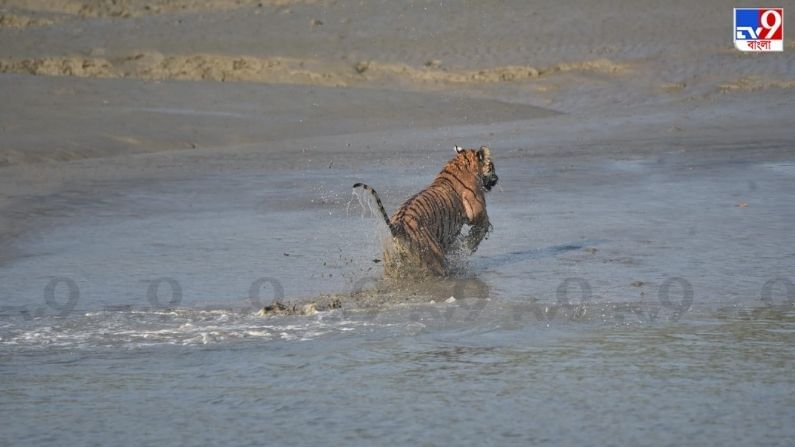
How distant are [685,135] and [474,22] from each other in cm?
1006

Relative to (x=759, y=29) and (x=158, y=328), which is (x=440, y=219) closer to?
(x=158, y=328)

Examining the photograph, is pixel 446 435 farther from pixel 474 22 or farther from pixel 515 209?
pixel 474 22

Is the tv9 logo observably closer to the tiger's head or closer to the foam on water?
the tiger's head

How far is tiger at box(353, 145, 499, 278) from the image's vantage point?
730 cm

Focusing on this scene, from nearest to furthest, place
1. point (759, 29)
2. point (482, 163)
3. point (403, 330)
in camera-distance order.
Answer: point (403, 330)
point (482, 163)
point (759, 29)

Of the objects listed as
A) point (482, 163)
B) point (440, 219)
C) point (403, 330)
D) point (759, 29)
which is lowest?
point (403, 330)

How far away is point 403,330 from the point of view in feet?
21.1

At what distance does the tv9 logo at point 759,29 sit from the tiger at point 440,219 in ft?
50.5

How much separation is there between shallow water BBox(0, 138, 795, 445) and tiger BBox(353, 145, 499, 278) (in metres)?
0.20

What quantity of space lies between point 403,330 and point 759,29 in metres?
18.6

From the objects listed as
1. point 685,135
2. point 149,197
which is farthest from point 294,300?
point 685,135

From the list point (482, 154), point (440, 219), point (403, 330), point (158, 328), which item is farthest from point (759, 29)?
point (158, 328)

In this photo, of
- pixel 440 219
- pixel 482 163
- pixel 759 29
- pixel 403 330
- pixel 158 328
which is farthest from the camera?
pixel 759 29

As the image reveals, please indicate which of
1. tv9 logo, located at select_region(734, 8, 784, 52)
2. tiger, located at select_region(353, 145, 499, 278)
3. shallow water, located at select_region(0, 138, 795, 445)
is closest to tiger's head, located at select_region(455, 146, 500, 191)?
tiger, located at select_region(353, 145, 499, 278)
